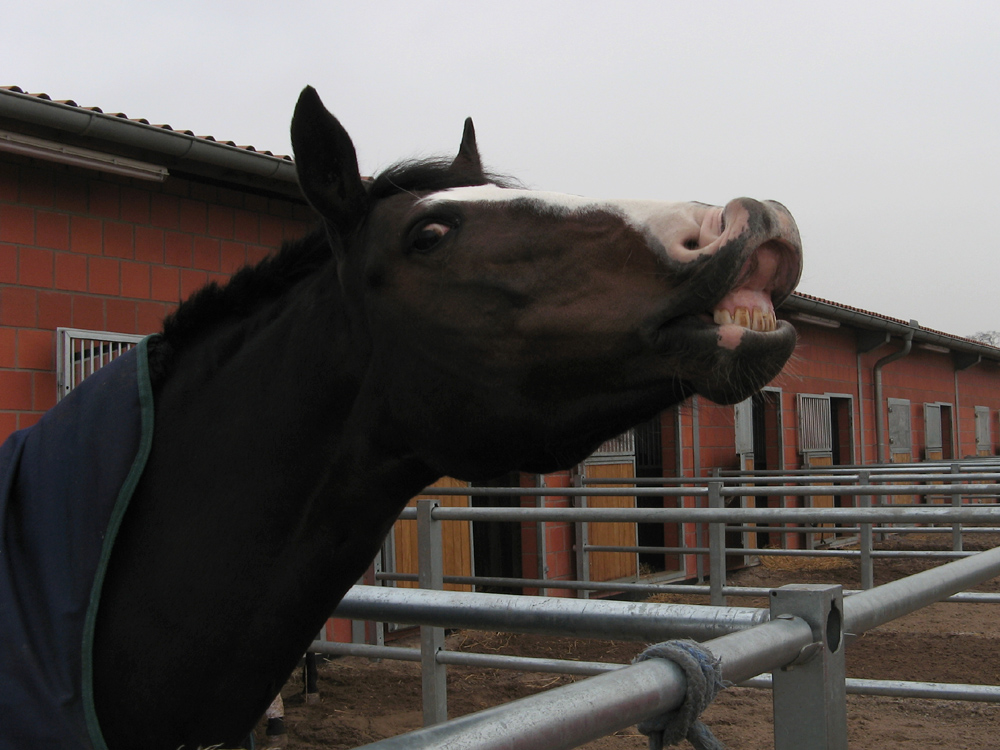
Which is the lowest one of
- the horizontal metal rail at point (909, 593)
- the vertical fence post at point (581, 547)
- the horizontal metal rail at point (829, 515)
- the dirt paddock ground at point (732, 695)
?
the dirt paddock ground at point (732, 695)

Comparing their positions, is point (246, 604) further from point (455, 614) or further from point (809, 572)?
point (809, 572)

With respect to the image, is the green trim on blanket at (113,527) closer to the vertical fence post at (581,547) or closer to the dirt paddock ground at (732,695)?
the dirt paddock ground at (732,695)

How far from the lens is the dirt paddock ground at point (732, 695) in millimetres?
4527

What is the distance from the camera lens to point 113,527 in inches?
55.8

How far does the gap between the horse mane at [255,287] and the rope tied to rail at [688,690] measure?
1.05 m

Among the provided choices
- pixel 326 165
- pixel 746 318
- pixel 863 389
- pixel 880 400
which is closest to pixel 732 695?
pixel 746 318

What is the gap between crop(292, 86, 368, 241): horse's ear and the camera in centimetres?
150

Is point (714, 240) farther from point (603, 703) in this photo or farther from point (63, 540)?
point (63, 540)

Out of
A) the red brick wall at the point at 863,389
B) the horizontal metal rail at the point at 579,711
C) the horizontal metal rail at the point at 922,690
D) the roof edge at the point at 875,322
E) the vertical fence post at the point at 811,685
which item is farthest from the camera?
the roof edge at the point at 875,322

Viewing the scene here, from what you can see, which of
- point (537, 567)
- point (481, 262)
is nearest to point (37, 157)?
point (481, 262)

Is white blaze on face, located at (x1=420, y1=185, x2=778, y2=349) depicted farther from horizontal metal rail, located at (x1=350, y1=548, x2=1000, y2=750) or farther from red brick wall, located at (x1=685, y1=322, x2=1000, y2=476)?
red brick wall, located at (x1=685, y1=322, x2=1000, y2=476)

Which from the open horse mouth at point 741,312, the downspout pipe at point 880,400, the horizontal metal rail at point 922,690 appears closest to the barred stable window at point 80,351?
the horizontal metal rail at point 922,690

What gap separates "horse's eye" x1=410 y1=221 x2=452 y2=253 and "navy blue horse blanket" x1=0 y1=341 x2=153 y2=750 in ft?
1.82

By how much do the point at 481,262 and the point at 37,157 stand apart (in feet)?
12.5
